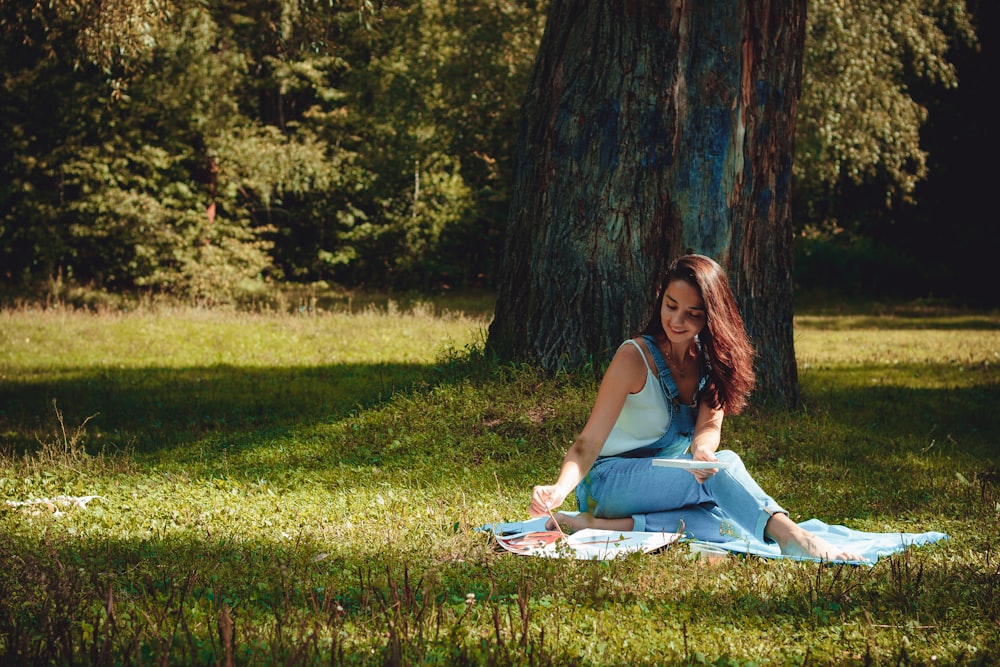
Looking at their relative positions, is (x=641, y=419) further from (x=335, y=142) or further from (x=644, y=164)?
(x=335, y=142)

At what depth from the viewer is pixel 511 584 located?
4293 mm

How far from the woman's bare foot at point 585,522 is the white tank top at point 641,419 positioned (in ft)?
1.19

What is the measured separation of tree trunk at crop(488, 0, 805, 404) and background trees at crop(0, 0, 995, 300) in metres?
10.4

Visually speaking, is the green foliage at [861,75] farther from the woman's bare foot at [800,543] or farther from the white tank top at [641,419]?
the woman's bare foot at [800,543]

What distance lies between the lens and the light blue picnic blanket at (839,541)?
474 cm

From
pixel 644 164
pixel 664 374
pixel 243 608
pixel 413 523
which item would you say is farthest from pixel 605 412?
pixel 644 164

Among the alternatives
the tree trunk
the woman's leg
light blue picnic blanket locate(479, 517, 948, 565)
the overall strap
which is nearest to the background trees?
the tree trunk

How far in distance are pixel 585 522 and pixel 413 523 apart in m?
0.95

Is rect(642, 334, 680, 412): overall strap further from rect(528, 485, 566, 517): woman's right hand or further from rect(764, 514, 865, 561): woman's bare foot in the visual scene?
rect(528, 485, 566, 517): woman's right hand

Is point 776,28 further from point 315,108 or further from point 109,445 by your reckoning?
point 315,108

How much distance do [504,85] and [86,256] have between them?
38.6 feet

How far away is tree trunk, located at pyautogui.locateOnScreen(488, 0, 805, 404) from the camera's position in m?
8.02

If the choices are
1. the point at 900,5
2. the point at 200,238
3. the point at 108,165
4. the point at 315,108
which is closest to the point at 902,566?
the point at 900,5

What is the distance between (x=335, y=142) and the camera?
88.8 feet
